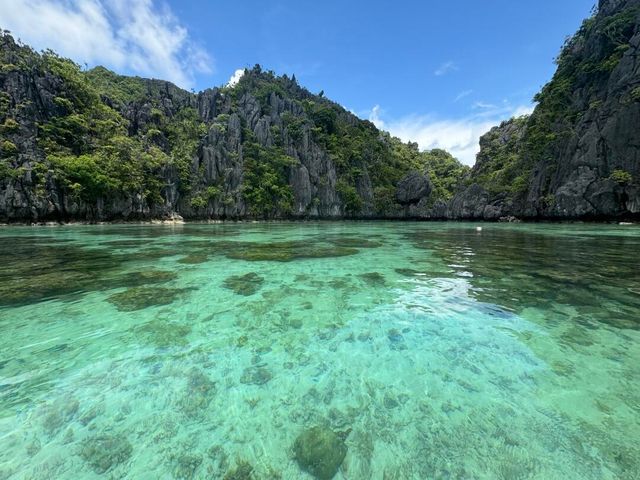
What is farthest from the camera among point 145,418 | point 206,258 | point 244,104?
point 244,104

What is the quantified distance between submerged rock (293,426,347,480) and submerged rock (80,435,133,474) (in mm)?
1256

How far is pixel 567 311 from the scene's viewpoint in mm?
4898

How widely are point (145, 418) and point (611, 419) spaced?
12.9 feet

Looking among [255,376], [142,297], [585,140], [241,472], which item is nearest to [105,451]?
[241,472]

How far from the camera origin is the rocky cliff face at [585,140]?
3103cm

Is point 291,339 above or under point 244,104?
under

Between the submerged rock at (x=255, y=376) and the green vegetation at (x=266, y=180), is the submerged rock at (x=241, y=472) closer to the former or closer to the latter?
the submerged rock at (x=255, y=376)

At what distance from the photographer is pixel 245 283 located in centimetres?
693

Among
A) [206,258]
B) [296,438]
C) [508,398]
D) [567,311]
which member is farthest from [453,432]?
[206,258]

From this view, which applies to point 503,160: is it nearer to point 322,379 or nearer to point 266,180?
point 266,180

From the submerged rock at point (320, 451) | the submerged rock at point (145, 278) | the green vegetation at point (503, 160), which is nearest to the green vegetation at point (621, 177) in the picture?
the green vegetation at point (503, 160)

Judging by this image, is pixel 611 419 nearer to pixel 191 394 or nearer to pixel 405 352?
pixel 405 352

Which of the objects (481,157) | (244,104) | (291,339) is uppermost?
(244,104)

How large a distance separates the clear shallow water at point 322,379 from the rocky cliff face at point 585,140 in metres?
35.9
